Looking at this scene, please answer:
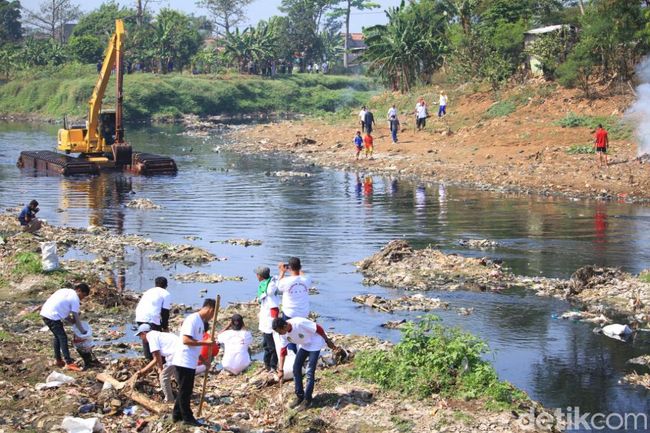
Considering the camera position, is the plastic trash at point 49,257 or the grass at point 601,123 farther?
the grass at point 601,123

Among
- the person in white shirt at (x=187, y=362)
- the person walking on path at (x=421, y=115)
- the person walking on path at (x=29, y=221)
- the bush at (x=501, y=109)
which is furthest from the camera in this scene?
the person walking on path at (x=421, y=115)

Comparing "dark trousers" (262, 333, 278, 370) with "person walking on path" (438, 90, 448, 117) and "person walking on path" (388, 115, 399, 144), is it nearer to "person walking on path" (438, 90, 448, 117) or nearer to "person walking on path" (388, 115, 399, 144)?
"person walking on path" (388, 115, 399, 144)

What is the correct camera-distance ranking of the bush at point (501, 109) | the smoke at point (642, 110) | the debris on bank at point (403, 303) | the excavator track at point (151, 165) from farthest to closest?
the bush at point (501, 109) < the excavator track at point (151, 165) < the smoke at point (642, 110) < the debris on bank at point (403, 303)

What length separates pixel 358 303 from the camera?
19.3m

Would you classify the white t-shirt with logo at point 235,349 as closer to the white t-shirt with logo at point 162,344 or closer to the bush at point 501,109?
the white t-shirt with logo at point 162,344

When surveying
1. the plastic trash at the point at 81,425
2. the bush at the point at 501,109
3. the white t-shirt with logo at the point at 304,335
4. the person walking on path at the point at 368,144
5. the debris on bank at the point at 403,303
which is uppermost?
the bush at the point at 501,109

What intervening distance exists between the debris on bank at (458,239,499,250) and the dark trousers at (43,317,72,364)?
42.3 ft

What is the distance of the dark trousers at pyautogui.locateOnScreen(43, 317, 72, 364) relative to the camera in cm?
1418

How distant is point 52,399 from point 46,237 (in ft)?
41.7

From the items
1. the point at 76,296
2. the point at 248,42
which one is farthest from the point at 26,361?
the point at 248,42

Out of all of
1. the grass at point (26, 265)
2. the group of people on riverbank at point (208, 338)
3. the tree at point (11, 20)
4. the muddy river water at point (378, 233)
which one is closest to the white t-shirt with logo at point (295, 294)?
the group of people on riverbank at point (208, 338)

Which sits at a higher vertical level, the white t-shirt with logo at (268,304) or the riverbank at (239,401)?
the white t-shirt with logo at (268,304)

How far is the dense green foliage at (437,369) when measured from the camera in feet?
41.9

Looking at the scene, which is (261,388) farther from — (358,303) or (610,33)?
(610,33)
